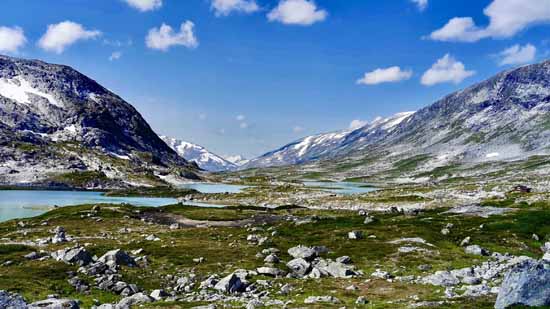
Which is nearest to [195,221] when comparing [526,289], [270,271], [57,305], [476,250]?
[270,271]

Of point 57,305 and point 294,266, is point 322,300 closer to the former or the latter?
point 294,266

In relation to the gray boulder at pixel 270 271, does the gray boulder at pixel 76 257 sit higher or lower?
higher

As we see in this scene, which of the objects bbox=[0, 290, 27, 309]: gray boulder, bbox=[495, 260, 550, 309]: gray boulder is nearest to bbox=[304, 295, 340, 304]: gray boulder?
bbox=[495, 260, 550, 309]: gray boulder

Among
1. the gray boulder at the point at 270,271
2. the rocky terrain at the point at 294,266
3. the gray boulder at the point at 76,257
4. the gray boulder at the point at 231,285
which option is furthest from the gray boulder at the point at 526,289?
the gray boulder at the point at 76,257

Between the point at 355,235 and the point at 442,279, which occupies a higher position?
the point at 355,235

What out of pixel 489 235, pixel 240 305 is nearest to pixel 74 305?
pixel 240 305

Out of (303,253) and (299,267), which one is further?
(303,253)

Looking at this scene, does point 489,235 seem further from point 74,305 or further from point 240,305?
point 74,305

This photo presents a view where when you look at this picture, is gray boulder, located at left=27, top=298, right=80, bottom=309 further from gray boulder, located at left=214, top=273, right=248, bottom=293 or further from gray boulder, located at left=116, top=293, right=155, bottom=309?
gray boulder, located at left=214, top=273, right=248, bottom=293

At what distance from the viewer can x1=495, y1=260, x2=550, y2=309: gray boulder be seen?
2688 centimetres

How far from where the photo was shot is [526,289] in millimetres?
27094

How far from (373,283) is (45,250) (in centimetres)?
4179

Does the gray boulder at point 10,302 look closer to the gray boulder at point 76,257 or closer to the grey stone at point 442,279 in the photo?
the gray boulder at point 76,257

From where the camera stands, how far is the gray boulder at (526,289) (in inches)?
1058
